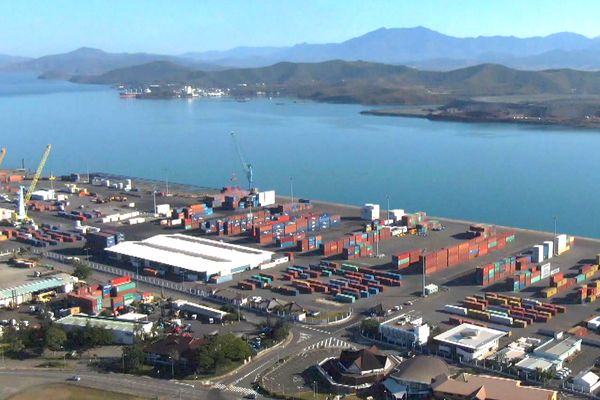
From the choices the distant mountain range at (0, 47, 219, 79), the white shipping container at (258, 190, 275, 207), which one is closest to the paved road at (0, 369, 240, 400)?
the white shipping container at (258, 190, 275, 207)

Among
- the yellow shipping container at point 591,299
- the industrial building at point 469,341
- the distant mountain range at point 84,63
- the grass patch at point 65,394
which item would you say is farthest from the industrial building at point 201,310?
the distant mountain range at point 84,63

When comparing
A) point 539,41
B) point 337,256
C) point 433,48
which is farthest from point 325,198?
point 539,41

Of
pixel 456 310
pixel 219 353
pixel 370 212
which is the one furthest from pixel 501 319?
pixel 370 212

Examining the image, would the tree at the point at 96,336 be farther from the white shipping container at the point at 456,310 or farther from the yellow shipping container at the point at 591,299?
the yellow shipping container at the point at 591,299

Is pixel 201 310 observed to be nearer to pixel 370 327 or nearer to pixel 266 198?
pixel 370 327

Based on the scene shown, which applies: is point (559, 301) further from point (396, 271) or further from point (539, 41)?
point (539, 41)

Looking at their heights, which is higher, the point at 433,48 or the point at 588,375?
the point at 433,48
